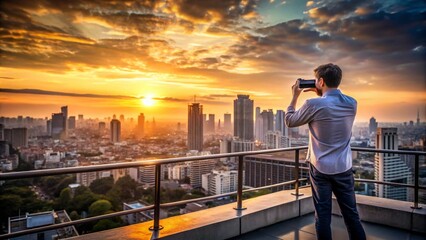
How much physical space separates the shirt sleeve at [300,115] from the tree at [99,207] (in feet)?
12.2

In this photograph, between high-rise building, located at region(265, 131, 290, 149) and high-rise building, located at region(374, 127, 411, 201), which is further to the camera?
high-rise building, located at region(265, 131, 290, 149)

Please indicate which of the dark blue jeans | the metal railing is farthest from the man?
the metal railing

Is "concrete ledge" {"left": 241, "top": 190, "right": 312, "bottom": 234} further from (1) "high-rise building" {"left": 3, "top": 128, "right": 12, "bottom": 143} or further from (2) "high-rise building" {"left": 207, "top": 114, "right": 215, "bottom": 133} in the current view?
(2) "high-rise building" {"left": 207, "top": 114, "right": 215, "bottom": 133}

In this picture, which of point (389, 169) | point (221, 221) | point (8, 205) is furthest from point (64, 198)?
point (389, 169)

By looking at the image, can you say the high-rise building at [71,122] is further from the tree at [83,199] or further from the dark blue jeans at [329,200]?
the dark blue jeans at [329,200]

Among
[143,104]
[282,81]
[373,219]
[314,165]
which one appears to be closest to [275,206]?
[373,219]

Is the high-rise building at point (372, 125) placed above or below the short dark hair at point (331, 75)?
below

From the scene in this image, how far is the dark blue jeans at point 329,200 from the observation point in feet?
7.18

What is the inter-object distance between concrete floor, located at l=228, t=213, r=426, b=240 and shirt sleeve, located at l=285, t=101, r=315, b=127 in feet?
6.23

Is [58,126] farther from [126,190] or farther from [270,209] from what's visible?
[270,209]

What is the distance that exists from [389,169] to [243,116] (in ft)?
21.9

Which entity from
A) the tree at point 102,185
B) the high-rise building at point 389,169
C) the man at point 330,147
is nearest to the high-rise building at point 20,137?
the tree at point 102,185

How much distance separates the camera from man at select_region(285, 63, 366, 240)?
7.16 feet

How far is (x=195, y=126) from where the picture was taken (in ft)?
37.7
